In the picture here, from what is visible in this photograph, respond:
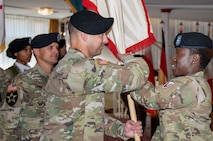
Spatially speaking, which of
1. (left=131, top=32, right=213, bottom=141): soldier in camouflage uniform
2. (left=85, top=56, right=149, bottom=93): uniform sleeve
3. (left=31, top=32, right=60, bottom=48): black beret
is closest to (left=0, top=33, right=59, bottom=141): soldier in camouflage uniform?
(left=31, top=32, right=60, bottom=48): black beret

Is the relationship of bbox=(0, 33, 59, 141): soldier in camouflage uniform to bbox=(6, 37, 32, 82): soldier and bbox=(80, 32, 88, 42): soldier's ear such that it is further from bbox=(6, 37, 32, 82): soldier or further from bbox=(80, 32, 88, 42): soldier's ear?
bbox=(6, 37, 32, 82): soldier

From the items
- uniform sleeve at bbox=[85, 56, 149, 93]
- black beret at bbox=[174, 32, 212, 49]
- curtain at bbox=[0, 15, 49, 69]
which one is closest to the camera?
uniform sleeve at bbox=[85, 56, 149, 93]

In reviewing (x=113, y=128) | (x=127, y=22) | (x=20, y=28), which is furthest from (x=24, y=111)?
(x=20, y=28)

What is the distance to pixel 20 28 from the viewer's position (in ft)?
30.9

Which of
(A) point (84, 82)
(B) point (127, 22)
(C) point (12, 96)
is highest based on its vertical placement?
(B) point (127, 22)

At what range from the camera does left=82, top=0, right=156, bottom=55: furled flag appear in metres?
2.05

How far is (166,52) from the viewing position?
6957 millimetres

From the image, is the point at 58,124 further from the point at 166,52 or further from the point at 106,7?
the point at 166,52

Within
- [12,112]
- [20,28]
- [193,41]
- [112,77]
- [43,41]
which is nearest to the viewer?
[112,77]

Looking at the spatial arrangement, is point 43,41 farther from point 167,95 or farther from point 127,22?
point 167,95

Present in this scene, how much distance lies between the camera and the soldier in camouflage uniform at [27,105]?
2607mm

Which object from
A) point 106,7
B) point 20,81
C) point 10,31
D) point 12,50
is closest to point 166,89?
point 106,7

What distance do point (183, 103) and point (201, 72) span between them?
0.23 metres

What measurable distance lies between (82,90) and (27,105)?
42.2 inches
